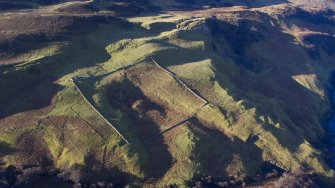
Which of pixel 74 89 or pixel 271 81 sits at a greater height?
pixel 74 89

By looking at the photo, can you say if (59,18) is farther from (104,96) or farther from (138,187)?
(138,187)

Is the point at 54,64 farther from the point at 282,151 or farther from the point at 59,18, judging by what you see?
the point at 282,151

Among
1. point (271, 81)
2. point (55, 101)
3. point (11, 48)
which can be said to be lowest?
point (271, 81)

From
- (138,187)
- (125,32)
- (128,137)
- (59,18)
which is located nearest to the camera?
(138,187)

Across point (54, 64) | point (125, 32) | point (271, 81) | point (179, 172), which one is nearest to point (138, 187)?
point (179, 172)

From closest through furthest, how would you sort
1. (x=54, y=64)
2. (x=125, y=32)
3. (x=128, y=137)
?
(x=128, y=137) < (x=54, y=64) < (x=125, y=32)

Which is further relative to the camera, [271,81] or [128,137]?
[271,81]
